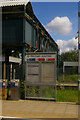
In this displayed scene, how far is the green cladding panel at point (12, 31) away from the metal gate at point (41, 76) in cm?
255

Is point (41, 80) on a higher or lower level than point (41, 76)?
lower

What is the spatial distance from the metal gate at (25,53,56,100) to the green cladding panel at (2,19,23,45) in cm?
255

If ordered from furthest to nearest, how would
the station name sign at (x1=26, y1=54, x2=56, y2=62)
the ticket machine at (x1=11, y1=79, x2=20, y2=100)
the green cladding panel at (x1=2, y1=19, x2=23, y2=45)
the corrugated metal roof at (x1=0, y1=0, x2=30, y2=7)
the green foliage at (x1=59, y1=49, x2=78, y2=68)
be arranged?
the green foliage at (x1=59, y1=49, x2=78, y2=68), the corrugated metal roof at (x1=0, y1=0, x2=30, y2=7), the green cladding panel at (x1=2, y1=19, x2=23, y2=45), the ticket machine at (x1=11, y1=79, x2=20, y2=100), the station name sign at (x1=26, y1=54, x2=56, y2=62)

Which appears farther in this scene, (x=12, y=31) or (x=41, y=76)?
(x=12, y=31)

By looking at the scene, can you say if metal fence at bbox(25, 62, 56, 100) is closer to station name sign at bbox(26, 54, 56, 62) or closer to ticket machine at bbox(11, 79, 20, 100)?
station name sign at bbox(26, 54, 56, 62)

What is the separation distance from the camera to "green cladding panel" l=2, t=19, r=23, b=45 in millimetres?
13578

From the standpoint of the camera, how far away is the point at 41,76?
11.5 metres

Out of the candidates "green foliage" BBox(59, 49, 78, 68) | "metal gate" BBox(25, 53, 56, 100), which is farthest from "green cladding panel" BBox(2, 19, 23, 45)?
"green foliage" BBox(59, 49, 78, 68)

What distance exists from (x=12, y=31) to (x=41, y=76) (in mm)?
4138

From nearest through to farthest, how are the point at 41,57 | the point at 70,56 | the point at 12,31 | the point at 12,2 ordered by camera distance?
the point at 41,57 < the point at 12,31 < the point at 12,2 < the point at 70,56

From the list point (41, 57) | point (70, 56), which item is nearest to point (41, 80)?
point (41, 57)

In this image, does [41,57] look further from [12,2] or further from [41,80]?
[12,2]

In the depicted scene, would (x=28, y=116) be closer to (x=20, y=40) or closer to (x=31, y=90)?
(x=31, y=90)

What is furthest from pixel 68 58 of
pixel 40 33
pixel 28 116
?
pixel 28 116
